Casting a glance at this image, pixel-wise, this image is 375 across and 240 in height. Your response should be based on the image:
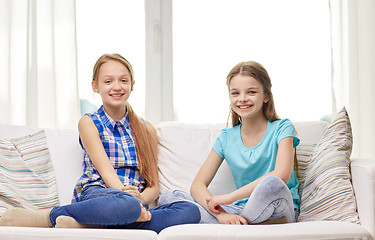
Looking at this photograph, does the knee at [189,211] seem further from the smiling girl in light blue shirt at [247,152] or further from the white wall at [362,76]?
the white wall at [362,76]

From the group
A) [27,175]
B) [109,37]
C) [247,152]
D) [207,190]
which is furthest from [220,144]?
[109,37]

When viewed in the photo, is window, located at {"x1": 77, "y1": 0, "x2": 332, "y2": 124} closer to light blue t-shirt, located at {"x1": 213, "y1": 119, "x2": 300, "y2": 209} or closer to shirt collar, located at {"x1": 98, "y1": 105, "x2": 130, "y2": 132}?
shirt collar, located at {"x1": 98, "y1": 105, "x2": 130, "y2": 132}

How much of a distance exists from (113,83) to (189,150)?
47 centimetres

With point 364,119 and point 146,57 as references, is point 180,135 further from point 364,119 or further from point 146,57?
point 364,119

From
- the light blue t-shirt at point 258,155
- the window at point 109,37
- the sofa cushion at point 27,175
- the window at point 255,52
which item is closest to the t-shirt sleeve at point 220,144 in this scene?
the light blue t-shirt at point 258,155

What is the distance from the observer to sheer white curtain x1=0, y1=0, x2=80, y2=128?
8.55 ft

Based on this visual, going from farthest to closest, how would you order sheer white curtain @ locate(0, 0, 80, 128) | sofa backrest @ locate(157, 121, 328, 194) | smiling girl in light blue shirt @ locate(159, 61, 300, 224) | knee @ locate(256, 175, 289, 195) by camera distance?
sheer white curtain @ locate(0, 0, 80, 128) → sofa backrest @ locate(157, 121, 328, 194) → smiling girl in light blue shirt @ locate(159, 61, 300, 224) → knee @ locate(256, 175, 289, 195)

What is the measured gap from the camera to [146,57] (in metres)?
2.85

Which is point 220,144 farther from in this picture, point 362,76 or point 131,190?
point 362,76

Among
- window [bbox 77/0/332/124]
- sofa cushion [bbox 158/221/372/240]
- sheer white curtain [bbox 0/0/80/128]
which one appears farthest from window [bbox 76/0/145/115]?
sofa cushion [bbox 158/221/372/240]

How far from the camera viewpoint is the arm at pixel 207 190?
1.60 metres

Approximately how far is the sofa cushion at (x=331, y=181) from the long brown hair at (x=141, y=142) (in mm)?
646

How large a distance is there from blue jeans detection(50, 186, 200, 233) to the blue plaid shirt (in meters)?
0.25

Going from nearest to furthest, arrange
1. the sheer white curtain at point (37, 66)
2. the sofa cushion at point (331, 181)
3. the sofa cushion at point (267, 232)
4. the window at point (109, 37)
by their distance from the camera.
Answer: the sofa cushion at point (267, 232)
the sofa cushion at point (331, 181)
the sheer white curtain at point (37, 66)
the window at point (109, 37)
